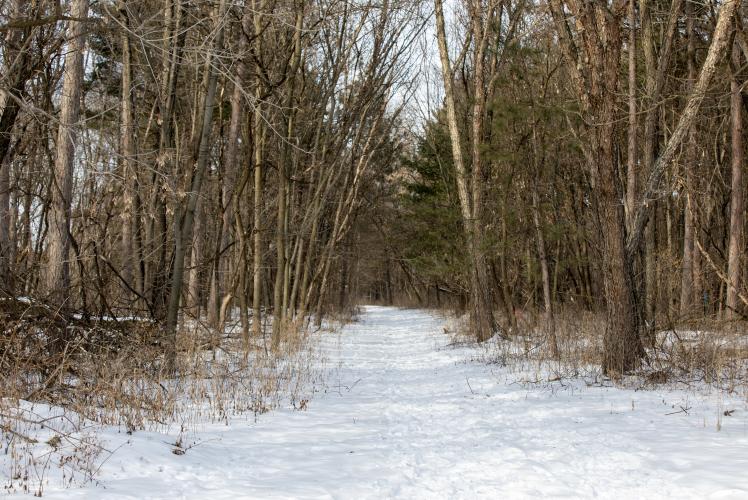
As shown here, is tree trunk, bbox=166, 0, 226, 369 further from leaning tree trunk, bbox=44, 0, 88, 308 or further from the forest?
leaning tree trunk, bbox=44, 0, 88, 308

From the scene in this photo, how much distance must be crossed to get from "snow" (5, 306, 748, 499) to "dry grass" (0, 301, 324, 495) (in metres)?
0.22

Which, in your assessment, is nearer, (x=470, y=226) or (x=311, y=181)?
(x=470, y=226)

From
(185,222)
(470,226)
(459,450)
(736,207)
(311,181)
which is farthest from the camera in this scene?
(311,181)

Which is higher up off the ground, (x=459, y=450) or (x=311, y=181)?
(x=311, y=181)

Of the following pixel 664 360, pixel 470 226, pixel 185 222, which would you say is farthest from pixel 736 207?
pixel 185 222

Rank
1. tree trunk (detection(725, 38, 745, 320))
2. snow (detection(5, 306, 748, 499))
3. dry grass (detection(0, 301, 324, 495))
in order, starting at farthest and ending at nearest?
tree trunk (detection(725, 38, 745, 320)) → dry grass (detection(0, 301, 324, 495)) → snow (detection(5, 306, 748, 499))

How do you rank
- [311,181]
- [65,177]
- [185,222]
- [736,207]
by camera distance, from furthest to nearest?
[311,181]
[736,207]
[185,222]
[65,177]

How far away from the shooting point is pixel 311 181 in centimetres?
1534

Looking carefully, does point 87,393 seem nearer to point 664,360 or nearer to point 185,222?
point 185,222

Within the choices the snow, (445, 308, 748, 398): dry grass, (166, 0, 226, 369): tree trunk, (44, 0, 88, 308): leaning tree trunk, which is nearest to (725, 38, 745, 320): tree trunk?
(445, 308, 748, 398): dry grass

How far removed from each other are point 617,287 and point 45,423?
6.50 metres

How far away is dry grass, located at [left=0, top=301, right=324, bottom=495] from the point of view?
3.93 meters

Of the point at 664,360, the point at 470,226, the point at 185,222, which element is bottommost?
the point at 664,360

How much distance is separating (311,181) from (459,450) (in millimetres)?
11268
